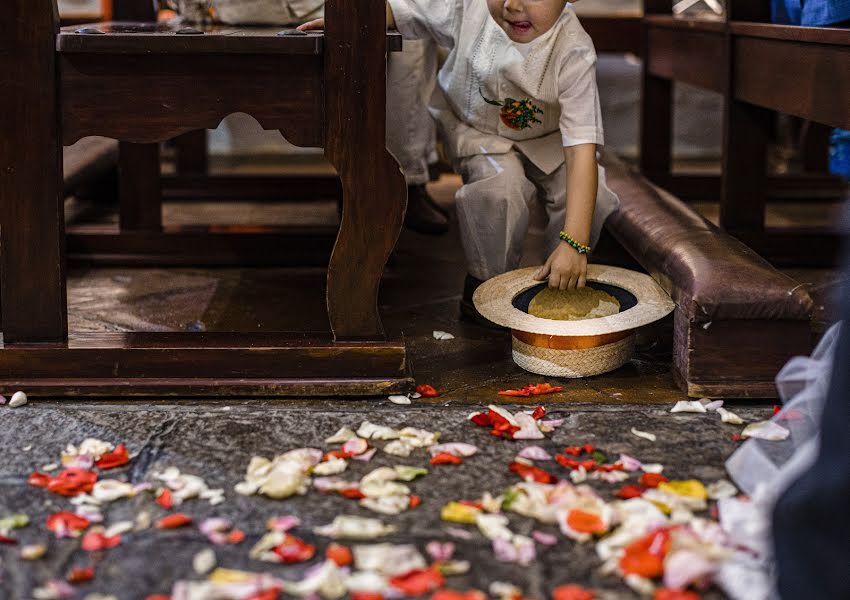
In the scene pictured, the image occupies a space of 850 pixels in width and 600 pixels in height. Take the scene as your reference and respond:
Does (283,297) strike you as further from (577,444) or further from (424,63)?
(577,444)

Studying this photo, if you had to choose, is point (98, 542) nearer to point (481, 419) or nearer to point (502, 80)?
point (481, 419)

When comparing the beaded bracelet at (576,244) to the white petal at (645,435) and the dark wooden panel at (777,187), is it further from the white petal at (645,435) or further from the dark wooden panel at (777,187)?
the dark wooden panel at (777,187)

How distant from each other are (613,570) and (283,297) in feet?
4.61

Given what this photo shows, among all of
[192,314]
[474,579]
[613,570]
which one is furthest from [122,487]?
[192,314]

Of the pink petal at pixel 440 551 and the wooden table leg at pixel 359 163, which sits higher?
the wooden table leg at pixel 359 163

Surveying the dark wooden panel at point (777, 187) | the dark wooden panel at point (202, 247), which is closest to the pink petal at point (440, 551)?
the dark wooden panel at point (202, 247)

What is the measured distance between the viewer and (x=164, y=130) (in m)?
1.78

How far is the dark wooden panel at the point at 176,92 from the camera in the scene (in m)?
1.76

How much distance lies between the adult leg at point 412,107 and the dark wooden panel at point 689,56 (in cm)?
69

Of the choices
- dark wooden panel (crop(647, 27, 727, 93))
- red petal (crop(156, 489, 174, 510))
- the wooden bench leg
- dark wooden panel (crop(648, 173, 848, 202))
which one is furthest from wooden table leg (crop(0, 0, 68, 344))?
dark wooden panel (crop(648, 173, 848, 202))

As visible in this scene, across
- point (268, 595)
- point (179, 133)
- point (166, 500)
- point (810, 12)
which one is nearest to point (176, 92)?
point (179, 133)

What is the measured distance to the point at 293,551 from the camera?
1.27 metres

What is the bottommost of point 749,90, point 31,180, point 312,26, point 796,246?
point 796,246

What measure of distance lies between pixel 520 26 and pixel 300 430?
3.00 feet
